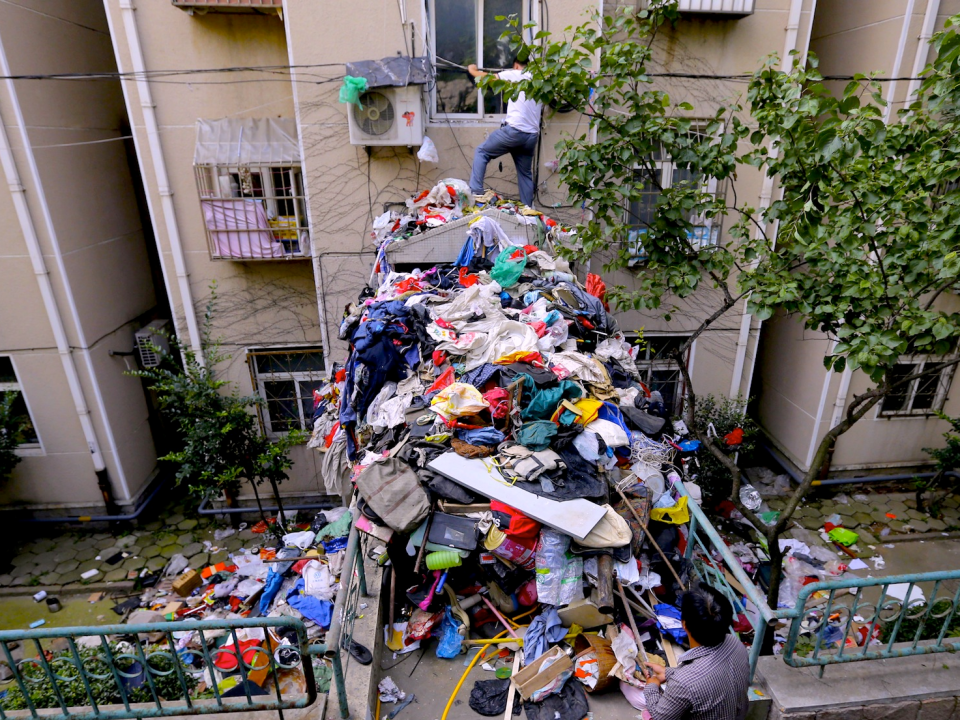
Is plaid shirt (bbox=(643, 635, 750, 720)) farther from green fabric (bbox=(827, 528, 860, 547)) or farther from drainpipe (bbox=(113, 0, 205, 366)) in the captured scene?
drainpipe (bbox=(113, 0, 205, 366))

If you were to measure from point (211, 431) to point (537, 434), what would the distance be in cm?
567

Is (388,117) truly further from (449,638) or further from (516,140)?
(449,638)

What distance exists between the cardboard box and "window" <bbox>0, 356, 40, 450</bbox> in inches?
354

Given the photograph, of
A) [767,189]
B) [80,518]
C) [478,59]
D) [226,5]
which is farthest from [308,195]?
[767,189]

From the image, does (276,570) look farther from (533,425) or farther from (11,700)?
(533,425)

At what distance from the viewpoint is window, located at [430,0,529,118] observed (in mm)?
7477

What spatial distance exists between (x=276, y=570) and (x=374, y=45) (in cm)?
668

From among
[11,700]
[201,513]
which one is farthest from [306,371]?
[11,700]

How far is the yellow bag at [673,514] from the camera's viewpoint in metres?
4.31

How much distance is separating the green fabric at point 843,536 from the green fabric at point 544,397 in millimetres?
6164

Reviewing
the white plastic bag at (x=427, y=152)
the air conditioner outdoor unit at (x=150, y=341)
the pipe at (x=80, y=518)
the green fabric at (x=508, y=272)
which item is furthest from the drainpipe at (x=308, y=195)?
the pipe at (x=80, y=518)

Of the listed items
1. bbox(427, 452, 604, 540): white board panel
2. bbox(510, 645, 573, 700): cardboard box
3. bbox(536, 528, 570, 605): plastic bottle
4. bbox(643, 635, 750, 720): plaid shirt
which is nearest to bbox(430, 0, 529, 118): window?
bbox(427, 452, 604, 540): white board panel

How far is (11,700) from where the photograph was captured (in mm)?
4254

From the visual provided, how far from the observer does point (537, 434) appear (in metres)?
4.23
